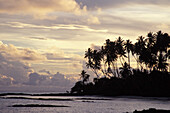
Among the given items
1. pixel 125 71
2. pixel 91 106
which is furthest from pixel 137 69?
pixel 91 106

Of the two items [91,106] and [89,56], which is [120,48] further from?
[91,106]

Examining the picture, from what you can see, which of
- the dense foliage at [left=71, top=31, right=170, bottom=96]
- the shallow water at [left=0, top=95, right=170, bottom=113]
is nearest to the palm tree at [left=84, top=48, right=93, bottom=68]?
the dense foliage at [left=71, top=31, right=170, bottom=96]

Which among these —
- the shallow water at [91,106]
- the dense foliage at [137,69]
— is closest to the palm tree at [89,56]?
the dense foliage at [137,69]

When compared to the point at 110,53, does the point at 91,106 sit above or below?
below

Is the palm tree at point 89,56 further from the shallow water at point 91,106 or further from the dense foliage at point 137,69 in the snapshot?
the shallow water at point 91,106

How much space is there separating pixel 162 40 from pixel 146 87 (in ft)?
74.7

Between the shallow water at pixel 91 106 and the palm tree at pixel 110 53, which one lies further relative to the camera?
the palm tree at pixel 110 53

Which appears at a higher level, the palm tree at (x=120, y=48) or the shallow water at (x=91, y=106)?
the palm tree at (x=120, y=48)

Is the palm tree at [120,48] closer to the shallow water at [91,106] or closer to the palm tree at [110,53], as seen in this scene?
the palm tree at [110,53]

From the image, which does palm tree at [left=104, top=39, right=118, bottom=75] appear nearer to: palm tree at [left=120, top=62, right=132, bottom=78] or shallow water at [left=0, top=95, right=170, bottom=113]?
palm tree at [left=120, top=62, right=132, bottom=78]

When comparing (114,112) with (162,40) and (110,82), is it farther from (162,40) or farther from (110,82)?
(110,82)

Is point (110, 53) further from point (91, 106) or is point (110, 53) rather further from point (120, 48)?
point (91, 106)

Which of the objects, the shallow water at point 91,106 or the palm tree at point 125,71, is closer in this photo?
the shallow water at point 91,106

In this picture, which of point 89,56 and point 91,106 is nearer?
point 91,106
